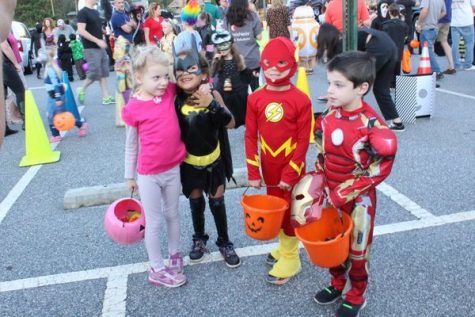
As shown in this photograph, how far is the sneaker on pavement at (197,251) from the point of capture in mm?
3235

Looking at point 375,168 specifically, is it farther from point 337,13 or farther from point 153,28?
point 153,28

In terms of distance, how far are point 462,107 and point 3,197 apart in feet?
20.1

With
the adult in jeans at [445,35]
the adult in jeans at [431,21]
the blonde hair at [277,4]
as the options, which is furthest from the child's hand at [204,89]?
the adult in jeans at [445,35]

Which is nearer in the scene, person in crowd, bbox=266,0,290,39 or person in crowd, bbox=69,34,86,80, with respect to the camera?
person in crowd, bbox=266,0,290,39

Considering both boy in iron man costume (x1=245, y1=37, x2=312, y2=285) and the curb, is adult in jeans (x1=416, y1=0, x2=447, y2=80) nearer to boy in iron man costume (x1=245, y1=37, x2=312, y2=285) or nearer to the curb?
the curb

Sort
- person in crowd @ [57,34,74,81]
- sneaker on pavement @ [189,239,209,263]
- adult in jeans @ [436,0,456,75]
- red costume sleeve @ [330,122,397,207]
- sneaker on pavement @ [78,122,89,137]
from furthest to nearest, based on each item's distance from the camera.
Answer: person in crowd @ [57,34,74,81]
adult in jeans @ [436,0,456,75]
sneaker on pavement @ [78,122,89,137]
sneaker on pavement @ [189,239,209,263]
red costume sleeve @ [330,122,397,207]

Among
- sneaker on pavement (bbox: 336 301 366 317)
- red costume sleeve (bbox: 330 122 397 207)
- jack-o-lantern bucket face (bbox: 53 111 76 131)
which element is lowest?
sneaker on pavement (bbox: 336 301 366 317)

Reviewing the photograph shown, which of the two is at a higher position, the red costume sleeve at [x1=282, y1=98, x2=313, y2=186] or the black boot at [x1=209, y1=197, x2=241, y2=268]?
the red costume sleeve at [x1=282, y1=98, x2=313, y2=186]

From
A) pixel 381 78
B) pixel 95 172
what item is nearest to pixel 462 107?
pixel 381 78

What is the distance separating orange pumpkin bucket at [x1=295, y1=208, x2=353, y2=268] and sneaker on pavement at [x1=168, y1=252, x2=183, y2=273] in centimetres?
98

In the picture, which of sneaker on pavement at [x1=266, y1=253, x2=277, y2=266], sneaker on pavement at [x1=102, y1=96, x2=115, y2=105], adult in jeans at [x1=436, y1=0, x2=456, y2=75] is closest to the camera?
sneaker on pavement at [x1=266, y1=253, x2=277, y2=266]

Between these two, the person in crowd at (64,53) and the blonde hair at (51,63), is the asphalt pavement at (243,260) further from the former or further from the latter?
the person in crowd at (64,53)

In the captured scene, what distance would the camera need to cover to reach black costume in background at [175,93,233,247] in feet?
9.19

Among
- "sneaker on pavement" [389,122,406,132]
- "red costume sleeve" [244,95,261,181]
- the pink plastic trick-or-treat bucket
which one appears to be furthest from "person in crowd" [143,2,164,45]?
"red costume sleeve" [244,95,261,181]
